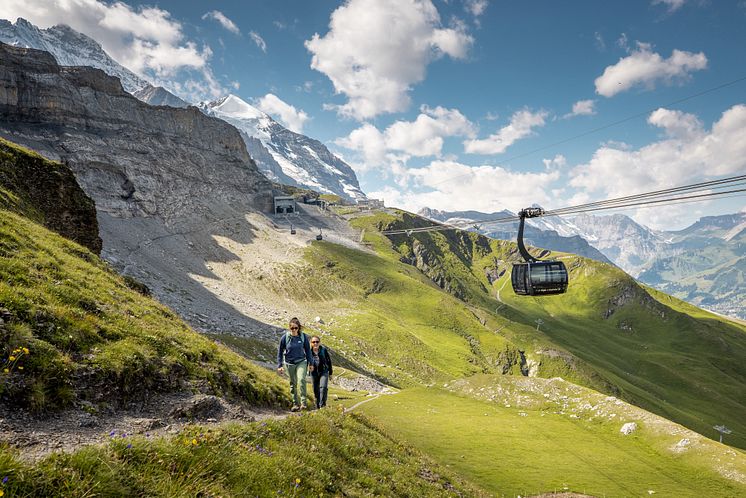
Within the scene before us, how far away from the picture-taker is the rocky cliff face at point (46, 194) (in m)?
22.5

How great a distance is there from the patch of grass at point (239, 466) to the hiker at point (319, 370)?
2849 millimetres

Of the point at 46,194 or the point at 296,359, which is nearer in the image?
the point at 296,359

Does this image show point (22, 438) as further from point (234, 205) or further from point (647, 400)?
point (647, 400)

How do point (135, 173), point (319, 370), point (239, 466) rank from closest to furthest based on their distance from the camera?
1. point (239, 466)
2. point (319, 370)
3. point (135, 173)

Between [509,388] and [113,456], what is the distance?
5277 centimetres

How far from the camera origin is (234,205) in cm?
12938

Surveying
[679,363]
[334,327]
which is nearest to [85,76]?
[334,327]

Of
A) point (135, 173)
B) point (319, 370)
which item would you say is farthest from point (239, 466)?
point (135, 173)

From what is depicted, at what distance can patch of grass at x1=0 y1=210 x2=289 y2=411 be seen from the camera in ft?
27.7

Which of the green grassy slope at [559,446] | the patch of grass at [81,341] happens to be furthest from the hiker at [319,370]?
the green grassy slope at [559,446]

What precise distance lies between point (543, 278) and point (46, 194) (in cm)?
3738

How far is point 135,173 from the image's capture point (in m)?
104

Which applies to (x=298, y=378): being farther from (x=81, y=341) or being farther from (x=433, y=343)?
(x=433, y=343)

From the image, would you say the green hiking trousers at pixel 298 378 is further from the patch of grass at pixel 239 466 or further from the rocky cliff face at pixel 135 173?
the rocky cliff face at pixel 135 173
